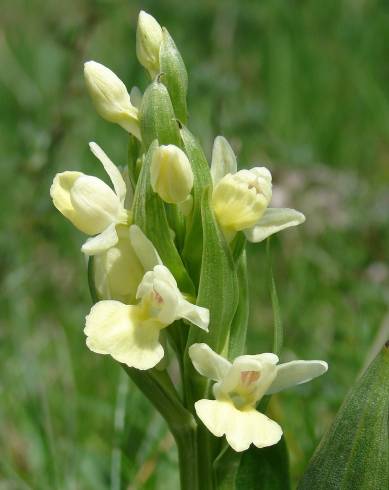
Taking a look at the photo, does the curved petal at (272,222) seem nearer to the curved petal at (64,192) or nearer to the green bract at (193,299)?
the green bract at (193,299)

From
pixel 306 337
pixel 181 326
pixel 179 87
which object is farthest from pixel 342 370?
pixel 179 87

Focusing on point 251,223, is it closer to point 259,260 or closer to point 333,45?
point 259,260

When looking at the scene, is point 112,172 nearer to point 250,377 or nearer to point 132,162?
point 132,162

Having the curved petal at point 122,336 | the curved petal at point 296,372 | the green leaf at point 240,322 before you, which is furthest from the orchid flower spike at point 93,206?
the curved petal at point 296,372

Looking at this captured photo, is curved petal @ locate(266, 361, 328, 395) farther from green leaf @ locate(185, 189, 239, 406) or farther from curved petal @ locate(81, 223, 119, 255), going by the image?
curved petal @ locate(81, 223, 119, 255)

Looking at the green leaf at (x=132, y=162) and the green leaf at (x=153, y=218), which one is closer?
the green leaf at (x=153, y=218)

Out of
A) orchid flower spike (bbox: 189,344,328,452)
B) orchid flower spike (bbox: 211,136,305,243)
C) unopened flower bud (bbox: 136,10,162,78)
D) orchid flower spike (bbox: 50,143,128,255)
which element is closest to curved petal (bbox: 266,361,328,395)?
orchid flower spike (bbox: 189,344,328,452)
